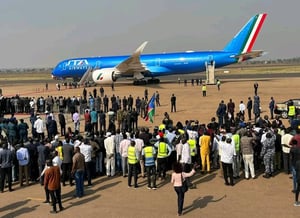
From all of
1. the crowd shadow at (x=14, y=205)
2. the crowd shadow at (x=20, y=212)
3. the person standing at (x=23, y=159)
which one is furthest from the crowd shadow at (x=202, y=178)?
the person standing at (x=23, y=159)

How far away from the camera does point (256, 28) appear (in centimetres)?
5506

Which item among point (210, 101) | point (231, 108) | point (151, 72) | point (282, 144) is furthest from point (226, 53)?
point (282, 144)

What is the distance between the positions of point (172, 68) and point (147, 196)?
4229 cm

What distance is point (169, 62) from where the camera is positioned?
5219cm

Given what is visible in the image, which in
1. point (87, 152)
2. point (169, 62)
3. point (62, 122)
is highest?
point (169, 62)

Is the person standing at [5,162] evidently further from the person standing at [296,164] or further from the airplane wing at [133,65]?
the airplane wing at [133,65]

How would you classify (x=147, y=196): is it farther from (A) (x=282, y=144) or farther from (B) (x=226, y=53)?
(B) (x=226, y=53)

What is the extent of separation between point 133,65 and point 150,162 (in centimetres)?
3794

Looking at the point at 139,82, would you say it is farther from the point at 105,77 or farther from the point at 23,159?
the point at 23,159

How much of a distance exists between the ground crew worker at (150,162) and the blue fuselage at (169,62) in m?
40.3

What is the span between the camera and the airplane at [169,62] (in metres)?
50.6

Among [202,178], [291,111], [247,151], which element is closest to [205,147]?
[202,178]

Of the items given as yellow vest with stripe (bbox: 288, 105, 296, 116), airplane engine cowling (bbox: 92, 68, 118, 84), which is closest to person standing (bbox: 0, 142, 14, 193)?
yellow vest with stripe (bbox: 288, 105, 296, 116)

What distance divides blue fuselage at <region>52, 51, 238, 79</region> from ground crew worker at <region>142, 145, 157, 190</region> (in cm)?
4029
